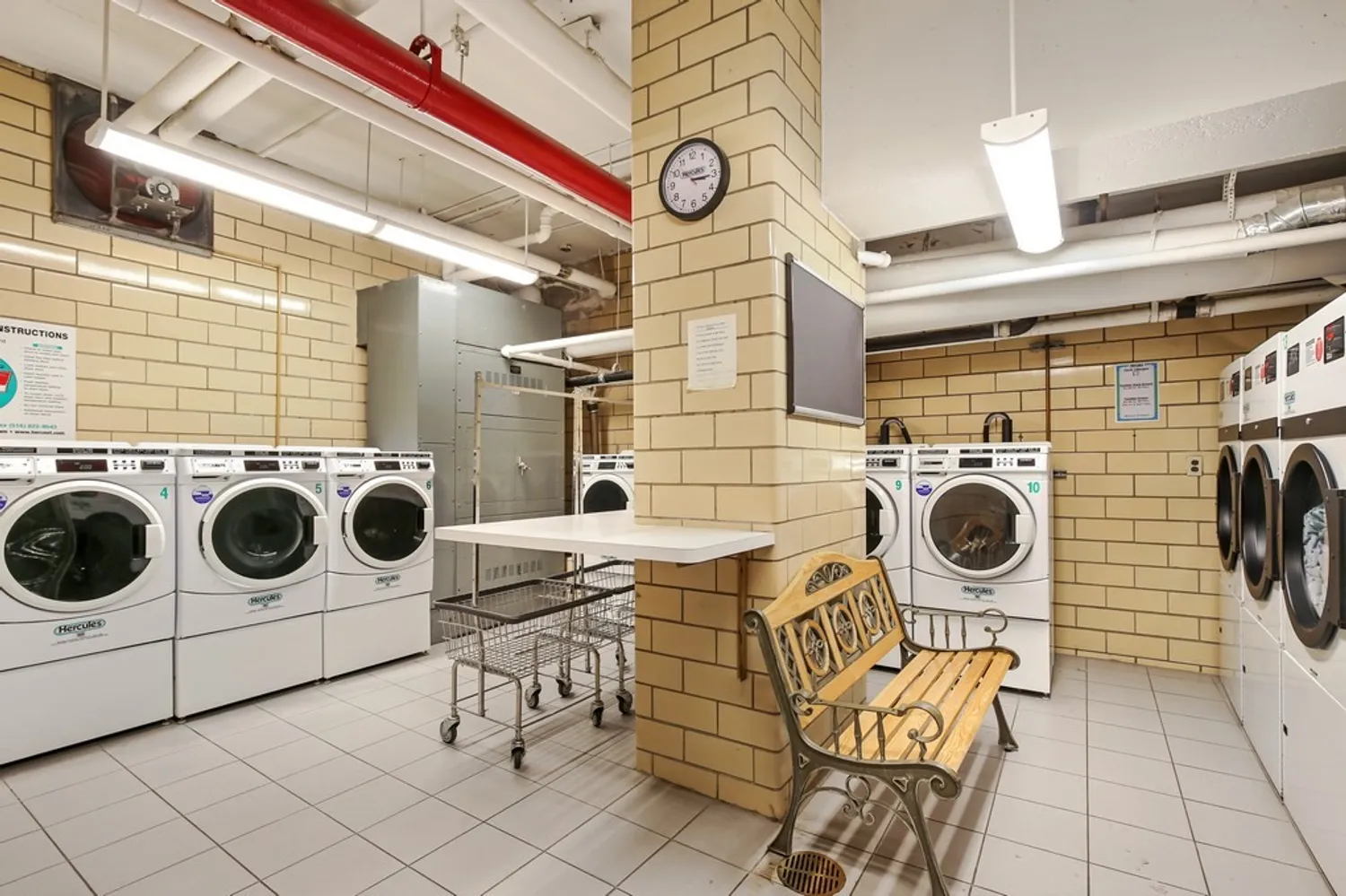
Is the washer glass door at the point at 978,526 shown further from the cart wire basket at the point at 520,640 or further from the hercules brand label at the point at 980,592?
the cart wire basket at the point at 520,640

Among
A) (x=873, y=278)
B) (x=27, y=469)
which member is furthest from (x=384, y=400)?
(x=873, y=278)

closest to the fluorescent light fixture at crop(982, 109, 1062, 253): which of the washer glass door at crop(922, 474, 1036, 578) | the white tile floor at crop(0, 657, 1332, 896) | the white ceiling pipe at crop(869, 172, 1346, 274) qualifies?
the white ceiling pipe at crop(869, 172, 1346, 274)

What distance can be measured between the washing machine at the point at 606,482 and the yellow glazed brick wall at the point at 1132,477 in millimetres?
2762

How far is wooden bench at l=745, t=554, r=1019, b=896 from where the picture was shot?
6.03ft

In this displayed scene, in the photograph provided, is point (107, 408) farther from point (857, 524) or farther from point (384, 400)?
point (857, 524)

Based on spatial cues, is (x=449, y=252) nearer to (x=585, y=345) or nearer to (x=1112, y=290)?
(x=585, y=345)

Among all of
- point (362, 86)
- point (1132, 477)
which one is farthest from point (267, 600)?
point (1132, 477)

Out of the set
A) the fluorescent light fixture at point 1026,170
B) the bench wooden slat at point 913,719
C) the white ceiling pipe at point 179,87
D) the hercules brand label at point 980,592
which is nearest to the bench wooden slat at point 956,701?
the bench wooden slat at point 913,719

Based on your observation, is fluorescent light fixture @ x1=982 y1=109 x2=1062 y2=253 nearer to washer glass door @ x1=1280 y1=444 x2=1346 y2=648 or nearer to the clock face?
the clock face

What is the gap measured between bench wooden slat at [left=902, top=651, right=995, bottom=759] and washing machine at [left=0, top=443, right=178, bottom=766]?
11.4 feet

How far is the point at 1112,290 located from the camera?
3426 mm

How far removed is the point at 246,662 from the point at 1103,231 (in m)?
5.16

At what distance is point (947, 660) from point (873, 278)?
7.66ft

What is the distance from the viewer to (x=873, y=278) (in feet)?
13.2
